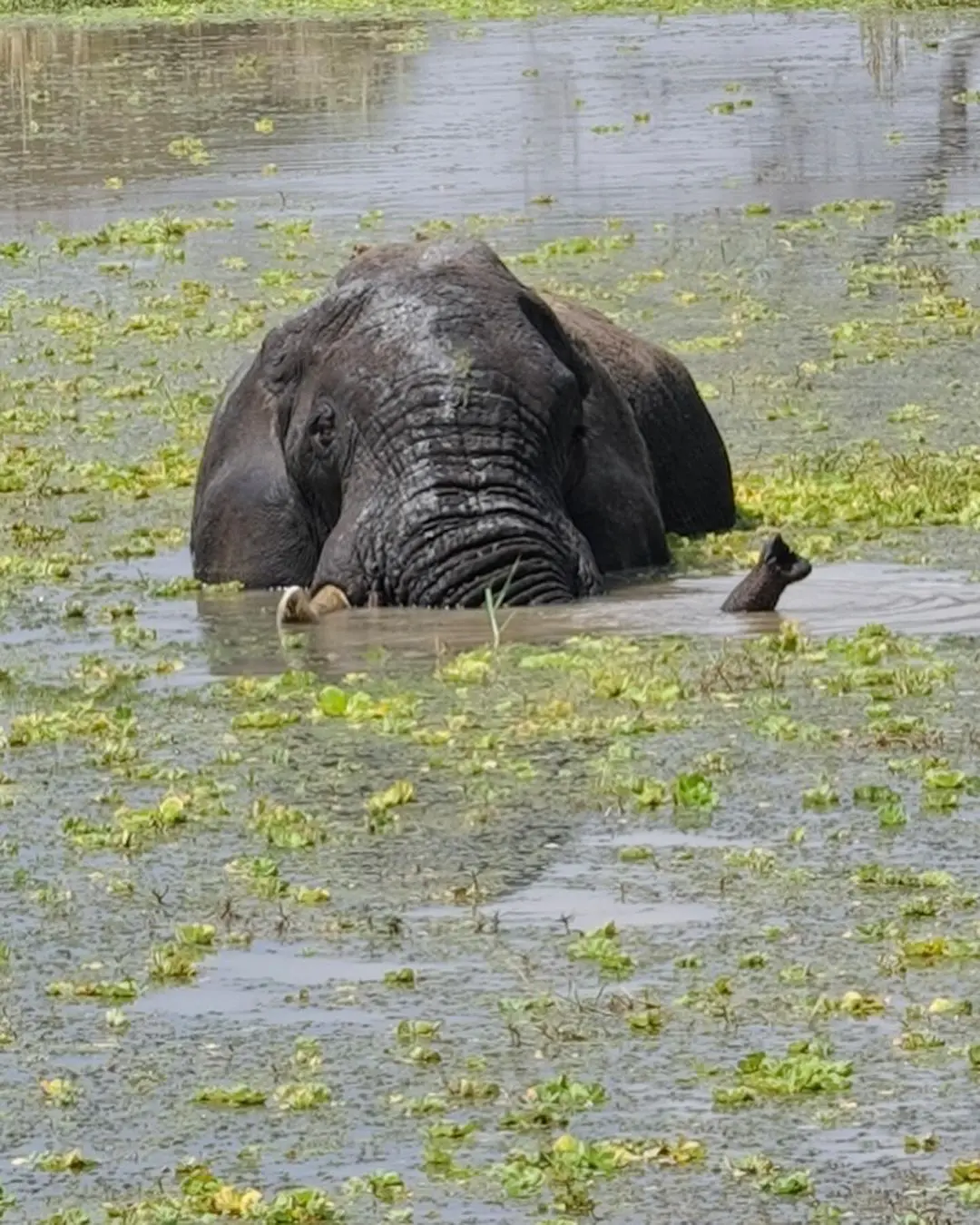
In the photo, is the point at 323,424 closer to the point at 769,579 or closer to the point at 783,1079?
the point at 769,579

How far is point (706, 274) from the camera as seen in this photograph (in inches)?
828

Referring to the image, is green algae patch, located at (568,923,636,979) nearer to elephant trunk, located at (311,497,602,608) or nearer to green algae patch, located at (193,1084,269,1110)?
green algae patch, located at (193,1084,269,1110)

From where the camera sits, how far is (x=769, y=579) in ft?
38.3

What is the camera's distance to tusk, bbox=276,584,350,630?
12.1m

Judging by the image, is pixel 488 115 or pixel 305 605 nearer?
pixel 305 605

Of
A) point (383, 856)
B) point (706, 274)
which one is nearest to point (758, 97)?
point (706, 274)

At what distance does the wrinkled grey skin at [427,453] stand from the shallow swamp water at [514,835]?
25cm

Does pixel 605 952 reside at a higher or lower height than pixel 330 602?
higher

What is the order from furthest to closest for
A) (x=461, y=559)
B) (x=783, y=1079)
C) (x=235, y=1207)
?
(x=461, y=559) < (x=783, y=1079) < (x=235, y=1207)

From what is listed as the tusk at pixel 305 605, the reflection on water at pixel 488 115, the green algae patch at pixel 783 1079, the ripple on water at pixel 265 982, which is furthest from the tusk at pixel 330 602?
the reflection on water at pixel 488 115

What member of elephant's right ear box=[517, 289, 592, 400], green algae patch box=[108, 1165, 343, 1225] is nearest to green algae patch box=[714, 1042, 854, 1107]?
green algae patch box=[108, 1165, 343, 1225]

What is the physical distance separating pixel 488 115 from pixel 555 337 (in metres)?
18.3

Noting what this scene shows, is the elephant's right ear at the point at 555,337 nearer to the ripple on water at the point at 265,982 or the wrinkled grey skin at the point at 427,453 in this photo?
the wrinkled grey skin at the point at 427,453

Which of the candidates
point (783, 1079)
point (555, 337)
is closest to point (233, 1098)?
point (783, 1079)
